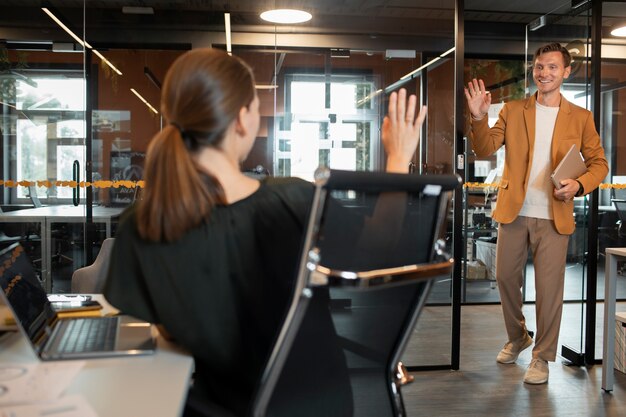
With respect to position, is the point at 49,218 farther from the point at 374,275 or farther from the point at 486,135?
the point at 374,275

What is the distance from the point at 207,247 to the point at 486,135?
2.88 m

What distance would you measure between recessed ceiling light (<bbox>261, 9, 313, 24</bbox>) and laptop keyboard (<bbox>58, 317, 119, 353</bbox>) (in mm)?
2651

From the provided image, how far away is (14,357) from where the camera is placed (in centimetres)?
135

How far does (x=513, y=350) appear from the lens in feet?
13.4

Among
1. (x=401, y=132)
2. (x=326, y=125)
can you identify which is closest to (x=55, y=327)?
(x=401, y=132)

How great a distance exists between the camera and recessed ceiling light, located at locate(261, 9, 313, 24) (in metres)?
3.89

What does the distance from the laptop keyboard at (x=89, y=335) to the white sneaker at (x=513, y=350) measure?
3.04 m

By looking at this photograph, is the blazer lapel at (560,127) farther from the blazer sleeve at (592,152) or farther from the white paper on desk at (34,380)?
A: the white paper on desk at (34,380)

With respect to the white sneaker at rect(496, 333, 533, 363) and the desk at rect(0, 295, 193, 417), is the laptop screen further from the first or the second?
the white sneaker at rect(496, 333, 533, 363)

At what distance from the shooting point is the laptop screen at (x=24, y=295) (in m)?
1.44

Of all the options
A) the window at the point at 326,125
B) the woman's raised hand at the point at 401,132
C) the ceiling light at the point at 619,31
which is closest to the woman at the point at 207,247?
the woman's raised hand at the point at 401,132

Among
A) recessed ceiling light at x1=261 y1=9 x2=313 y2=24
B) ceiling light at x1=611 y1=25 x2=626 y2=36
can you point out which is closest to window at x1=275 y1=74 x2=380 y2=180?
recessed ceiling light at x1=261 y1=9 x2=313 y2=24

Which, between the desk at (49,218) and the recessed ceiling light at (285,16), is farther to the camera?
the desk at (49,218)

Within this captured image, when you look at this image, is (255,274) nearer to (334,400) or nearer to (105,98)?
(334,400)
